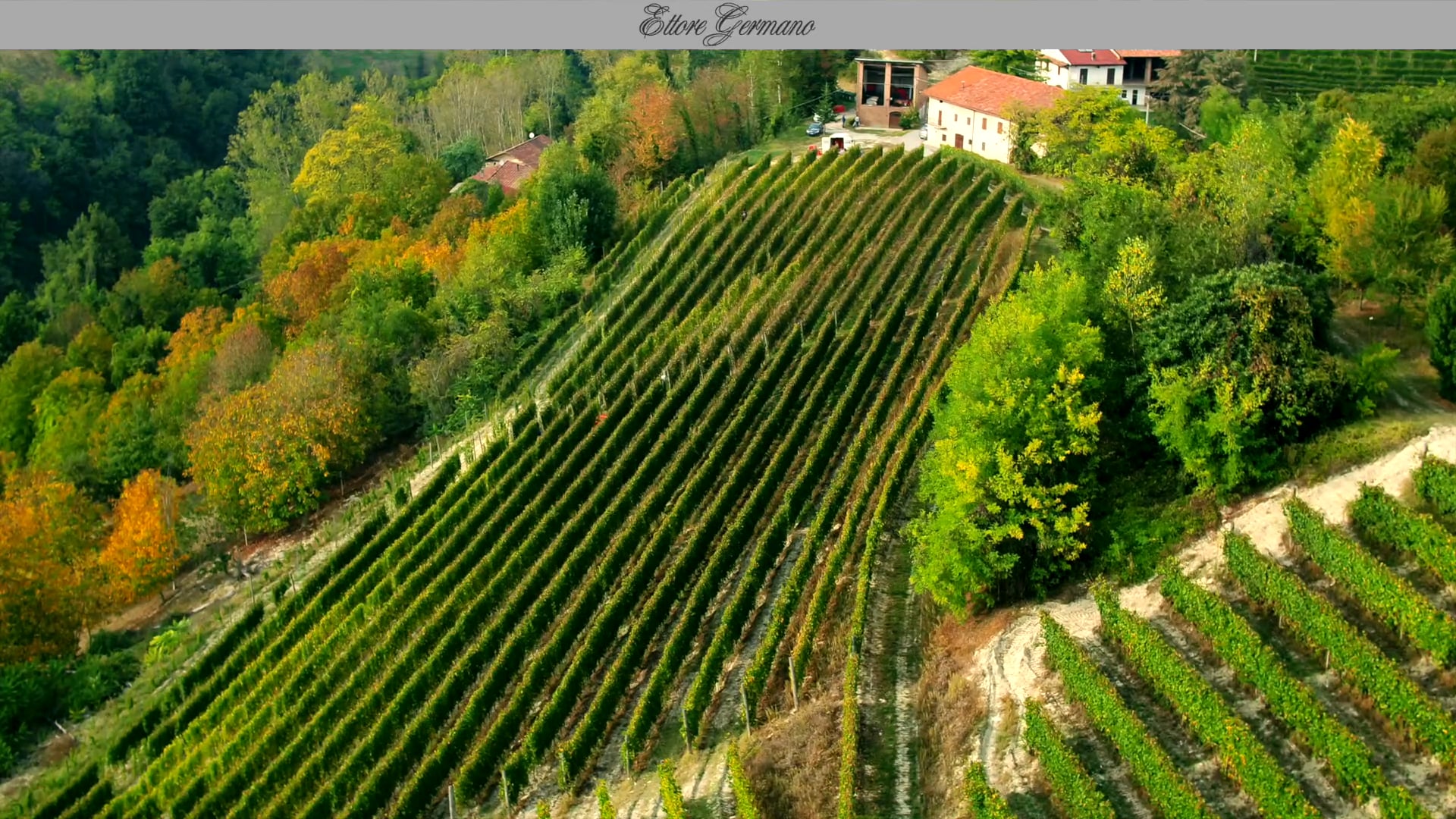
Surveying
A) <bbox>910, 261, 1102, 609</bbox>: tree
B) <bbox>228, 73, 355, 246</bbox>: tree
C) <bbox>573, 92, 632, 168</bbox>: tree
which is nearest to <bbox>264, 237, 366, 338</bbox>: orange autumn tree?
<bbox>573, 92, 632, 168</bbox>: tree

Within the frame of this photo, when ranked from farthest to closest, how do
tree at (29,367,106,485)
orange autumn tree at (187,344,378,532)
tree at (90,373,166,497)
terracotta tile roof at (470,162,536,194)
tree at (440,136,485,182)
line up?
tree at (440,136,485,182), terracotta tile roof at (470,162,536,194), tree at (29,367,106,485), tree at (90,373,166,497), orange autumn tree at (187,344,378,532)

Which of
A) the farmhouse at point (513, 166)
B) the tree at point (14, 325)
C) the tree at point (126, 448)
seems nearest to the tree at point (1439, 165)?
the farmhouse at point (513, 166)

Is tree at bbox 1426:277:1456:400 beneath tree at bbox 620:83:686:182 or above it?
beneath

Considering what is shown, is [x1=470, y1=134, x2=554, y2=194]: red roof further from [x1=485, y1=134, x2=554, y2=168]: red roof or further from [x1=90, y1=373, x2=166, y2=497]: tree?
[x1=90, y1=373, x2=166, y2=497]: tree

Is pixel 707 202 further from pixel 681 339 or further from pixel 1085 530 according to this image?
pixel 1085 530

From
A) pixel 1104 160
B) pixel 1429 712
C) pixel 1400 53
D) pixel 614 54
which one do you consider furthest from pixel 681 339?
pixel 614 54

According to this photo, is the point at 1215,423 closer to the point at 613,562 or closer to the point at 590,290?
the point at 613,562

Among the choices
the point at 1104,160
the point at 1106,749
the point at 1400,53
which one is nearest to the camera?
the point at 1106,749
